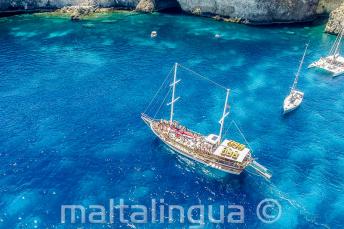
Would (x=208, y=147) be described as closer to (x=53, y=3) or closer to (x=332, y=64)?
(x=332, y=64)

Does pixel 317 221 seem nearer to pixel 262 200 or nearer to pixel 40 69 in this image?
pixel 262 200

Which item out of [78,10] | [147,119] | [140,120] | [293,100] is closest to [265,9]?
[293,100]

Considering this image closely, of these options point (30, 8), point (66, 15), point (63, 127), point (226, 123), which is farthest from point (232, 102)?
point (30, 8)

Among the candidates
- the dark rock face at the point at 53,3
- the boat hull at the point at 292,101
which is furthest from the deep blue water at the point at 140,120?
the dark rock face at the point at 53,3

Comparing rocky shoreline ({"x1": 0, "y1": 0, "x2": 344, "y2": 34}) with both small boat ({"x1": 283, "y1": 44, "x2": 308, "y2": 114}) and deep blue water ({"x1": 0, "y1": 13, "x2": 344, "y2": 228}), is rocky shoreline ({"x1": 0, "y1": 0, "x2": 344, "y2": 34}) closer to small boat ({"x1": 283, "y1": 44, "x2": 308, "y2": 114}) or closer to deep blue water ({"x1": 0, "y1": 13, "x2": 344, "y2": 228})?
deep blue water ({"x1": 0, "y1": 13, "x2": 344, "y2": 228})

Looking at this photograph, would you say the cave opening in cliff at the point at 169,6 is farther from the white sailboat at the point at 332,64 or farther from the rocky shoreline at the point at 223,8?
the white sailboat at the point at 332,64

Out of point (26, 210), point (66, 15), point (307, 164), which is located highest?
point (66, 15)
